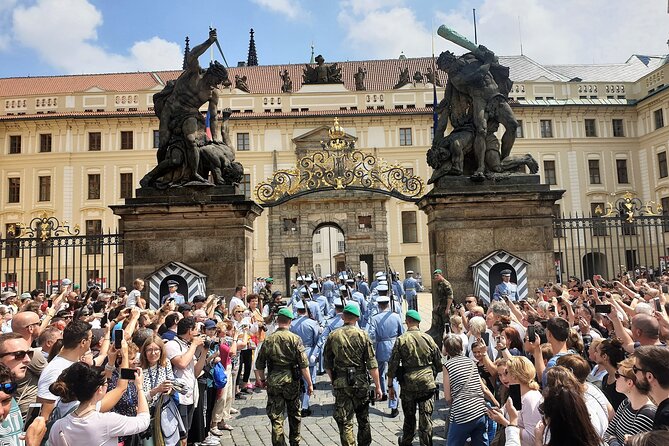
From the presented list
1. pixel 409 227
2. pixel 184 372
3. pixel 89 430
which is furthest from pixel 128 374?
pixel 409 227

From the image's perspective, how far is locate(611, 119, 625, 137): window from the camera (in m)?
40.5

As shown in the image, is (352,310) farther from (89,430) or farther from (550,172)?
(550,172)

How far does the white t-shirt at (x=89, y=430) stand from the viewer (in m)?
3.27

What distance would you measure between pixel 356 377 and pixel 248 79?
44767 mm

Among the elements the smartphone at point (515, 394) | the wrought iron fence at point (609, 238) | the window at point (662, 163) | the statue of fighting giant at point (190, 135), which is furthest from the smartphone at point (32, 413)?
the window at point (662, 163)

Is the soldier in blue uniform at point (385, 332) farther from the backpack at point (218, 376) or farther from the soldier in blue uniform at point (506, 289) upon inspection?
the soldier in blue uniform at point (506, 289)

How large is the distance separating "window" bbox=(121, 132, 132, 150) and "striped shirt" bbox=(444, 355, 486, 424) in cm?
3950

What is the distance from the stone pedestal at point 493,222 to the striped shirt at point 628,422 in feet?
27.5

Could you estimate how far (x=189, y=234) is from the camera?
11586 mm

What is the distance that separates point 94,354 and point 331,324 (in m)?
4.73

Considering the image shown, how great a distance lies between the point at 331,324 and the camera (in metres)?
9.13

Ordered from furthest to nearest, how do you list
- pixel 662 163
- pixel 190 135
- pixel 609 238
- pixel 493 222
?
1. pixel 662 163
2. pixel 609 238
3. pixel 493 222
4. pixel 190 135

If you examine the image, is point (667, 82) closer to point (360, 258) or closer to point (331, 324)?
point (360, 258)

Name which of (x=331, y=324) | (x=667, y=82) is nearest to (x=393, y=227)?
(x=667, y=82)
